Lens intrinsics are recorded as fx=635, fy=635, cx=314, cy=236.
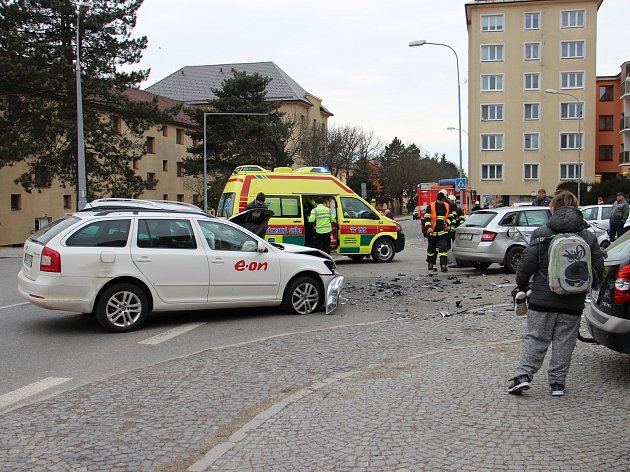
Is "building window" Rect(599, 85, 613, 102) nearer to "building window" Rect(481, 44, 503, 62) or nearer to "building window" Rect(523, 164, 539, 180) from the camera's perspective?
"building window" Rect(523, 164, 539, 180)

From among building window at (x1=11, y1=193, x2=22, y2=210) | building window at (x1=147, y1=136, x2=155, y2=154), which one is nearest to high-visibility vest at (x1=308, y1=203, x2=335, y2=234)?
building window at (x1=11, y1=193, x2=22, y2=210)

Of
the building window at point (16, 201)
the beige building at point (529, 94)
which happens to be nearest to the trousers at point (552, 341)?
the building window at point (16, 201)

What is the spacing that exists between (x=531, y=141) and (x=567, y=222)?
63.7 m

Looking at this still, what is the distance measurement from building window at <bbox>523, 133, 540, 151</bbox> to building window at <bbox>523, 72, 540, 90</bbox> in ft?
15.5

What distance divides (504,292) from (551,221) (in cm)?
681

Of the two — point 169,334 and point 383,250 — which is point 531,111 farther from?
point 169,334

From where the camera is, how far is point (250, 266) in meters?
9.05

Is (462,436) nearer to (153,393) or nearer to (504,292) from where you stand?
(153,393)

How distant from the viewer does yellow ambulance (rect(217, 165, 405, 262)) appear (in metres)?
16.4

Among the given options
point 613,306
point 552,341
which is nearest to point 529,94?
point 613,306

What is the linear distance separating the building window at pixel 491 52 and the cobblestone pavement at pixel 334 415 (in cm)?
6285

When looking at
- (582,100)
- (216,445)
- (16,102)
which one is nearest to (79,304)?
(216,445)

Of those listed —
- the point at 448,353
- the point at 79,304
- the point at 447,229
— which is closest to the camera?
the point at 448,353

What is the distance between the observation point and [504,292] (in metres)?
11.8
